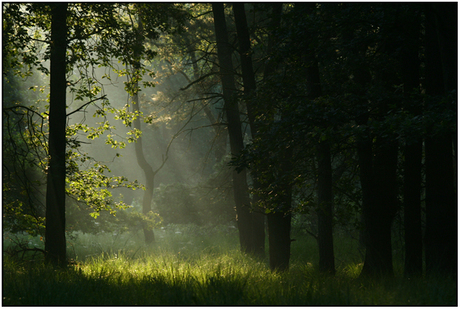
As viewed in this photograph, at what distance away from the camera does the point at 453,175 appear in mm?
6316

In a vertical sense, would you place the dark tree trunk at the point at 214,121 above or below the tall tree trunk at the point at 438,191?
above

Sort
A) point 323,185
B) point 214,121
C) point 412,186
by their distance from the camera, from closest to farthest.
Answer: point 412,186 → point 323,185 → point 214,121

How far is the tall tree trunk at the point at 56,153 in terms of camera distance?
6.82m

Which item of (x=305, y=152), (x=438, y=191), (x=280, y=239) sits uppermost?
(x=305, y=152)

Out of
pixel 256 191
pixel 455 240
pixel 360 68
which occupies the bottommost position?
pixel 455 240

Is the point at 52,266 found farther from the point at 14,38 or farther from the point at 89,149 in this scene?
the point at 89,149

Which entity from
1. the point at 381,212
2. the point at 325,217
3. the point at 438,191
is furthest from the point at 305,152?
the point at 438,191

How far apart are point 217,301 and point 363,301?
67.6 inches

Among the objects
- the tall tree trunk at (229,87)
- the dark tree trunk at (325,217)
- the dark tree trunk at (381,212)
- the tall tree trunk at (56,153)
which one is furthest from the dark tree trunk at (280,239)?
the tall tree trunk at (56,153)

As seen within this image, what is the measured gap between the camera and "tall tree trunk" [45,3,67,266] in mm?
6816

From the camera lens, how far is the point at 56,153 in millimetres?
6922

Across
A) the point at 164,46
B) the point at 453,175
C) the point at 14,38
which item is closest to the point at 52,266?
the point at 14,38

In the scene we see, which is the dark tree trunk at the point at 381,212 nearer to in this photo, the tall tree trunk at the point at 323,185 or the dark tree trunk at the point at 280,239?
the tall tree trunk at the point at 323,185

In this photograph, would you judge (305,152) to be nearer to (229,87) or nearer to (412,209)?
(412,209)
